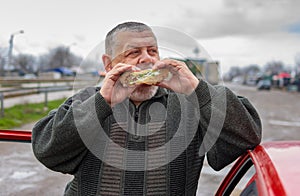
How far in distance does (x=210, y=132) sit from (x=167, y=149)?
232 mm

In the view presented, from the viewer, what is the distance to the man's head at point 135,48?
74.4 inches

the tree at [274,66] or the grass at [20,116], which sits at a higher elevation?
the grass at [20,116]

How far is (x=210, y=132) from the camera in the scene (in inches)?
73.1

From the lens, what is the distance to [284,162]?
1.63 meters

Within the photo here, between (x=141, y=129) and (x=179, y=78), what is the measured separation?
1.06 feet

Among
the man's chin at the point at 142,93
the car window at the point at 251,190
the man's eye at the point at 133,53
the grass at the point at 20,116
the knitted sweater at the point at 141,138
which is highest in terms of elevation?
the man's eye at the point at 133,53

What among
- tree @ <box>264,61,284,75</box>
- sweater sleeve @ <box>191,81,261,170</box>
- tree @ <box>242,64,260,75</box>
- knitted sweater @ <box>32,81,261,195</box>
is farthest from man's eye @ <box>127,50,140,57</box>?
tree @ <box>242,64,260,75</box>

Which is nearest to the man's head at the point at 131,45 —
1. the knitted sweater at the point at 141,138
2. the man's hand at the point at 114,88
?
the man's hand at the point at 114,88

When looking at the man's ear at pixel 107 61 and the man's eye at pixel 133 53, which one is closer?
the man's eye at pixel 133 53

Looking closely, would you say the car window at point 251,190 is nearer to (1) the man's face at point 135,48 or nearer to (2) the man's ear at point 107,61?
(1) the man's face at point 135,48

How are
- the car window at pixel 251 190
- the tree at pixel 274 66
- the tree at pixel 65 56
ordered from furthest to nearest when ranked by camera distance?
the tree at pixel 274 66, the tree at pixel 65 56, the car window at pixel 251 190

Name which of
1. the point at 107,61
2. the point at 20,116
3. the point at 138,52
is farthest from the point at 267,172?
the point at 20,116

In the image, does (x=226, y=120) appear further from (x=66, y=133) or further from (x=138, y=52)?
(x=66, y=133)

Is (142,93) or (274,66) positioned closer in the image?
(142,93)
